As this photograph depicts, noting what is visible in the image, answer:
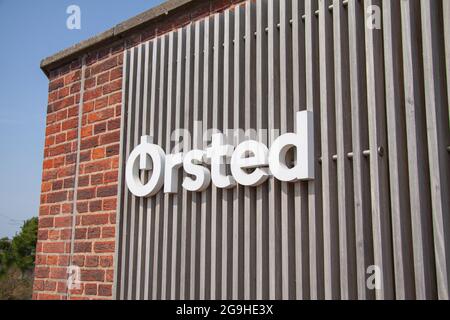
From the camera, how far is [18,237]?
1969 cm

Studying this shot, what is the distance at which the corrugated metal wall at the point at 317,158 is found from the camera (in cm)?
203

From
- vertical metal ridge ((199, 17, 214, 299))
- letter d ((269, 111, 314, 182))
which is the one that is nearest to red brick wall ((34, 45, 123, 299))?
vertical metal ridge ((199, 17, 214, 299))

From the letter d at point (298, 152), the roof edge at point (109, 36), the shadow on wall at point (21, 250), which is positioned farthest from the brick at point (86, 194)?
the shadow on wall at point (21, 250)

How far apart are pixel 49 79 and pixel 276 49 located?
2.49 metres

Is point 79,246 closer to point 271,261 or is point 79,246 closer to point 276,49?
point 271,261

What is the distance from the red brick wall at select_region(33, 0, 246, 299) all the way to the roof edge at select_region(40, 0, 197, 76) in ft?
0.17

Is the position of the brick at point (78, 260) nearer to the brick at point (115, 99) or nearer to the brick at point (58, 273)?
the brick at point (58, 273)

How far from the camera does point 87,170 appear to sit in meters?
3.68

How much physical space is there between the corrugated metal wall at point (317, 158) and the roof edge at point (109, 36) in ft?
0.75

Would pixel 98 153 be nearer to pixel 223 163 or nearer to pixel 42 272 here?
pixel 42 272

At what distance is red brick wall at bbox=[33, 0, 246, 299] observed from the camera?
3.41m

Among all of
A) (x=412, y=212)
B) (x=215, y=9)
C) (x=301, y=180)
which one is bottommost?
(x=412, y=212)

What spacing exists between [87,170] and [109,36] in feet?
3.40

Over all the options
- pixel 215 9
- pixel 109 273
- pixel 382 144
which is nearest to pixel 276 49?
pixel 215 9
